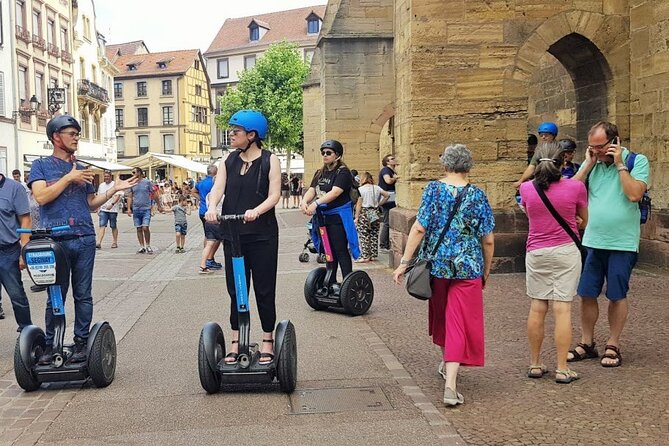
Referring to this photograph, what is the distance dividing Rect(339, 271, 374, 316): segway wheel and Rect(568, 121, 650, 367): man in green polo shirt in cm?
267

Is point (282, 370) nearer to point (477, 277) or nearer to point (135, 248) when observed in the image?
point (477, 277)

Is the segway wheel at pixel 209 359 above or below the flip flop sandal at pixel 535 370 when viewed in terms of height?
above

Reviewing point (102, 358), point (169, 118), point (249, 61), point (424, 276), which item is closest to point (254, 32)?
point (249, 61)

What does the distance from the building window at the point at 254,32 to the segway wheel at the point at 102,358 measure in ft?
280

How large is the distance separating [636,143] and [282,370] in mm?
7802

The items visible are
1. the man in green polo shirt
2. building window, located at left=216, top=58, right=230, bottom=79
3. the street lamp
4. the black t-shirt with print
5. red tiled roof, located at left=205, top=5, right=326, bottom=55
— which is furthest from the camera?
building window, located at left=216, top=58, right=230, bottom=79

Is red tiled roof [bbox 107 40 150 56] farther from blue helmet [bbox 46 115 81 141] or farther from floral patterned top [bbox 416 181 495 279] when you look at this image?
floral patterned top [bbox 416 181 495 279]

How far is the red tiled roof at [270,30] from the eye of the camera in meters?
85.7

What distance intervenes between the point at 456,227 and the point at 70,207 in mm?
2714

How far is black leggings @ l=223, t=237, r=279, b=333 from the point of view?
17.9 ft

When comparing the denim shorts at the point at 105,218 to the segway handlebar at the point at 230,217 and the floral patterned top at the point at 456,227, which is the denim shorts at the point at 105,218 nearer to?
the segway handlebar at the point at 230,217

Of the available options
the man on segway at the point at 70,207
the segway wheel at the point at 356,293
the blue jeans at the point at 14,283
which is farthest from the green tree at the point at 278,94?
the man on segway at the point at 70,207

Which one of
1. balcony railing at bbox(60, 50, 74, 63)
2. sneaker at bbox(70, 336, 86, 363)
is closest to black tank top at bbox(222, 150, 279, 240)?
sneaker at bbox(70, 336, 86, 363)

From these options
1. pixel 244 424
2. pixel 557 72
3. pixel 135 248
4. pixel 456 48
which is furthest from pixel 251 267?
pixel 135 248
